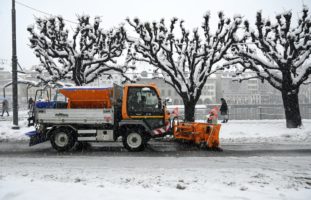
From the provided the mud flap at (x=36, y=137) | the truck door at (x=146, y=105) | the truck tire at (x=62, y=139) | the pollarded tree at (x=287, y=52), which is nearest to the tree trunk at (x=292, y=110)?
the pollarded tree at (x=287, y=52)

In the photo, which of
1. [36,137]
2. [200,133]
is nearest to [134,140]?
[200,133]

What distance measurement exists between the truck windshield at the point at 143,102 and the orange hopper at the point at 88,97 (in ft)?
2.46

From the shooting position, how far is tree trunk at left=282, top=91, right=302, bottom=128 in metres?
16.4

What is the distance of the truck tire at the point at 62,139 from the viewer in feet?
33.6

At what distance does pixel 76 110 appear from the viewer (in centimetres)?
1002

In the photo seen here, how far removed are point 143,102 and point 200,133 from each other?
2425 mm

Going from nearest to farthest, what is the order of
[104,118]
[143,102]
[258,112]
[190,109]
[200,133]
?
[104,118]
[143,102]
[200,133]
[190,109]
[258,112]

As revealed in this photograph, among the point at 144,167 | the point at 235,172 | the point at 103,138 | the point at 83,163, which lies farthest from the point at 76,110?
the point at 235,172

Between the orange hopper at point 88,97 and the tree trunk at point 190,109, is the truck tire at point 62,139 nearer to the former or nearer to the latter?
the orange hopper at point 88,97

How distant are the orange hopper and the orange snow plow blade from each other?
8.71ft

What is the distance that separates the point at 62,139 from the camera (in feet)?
33.8

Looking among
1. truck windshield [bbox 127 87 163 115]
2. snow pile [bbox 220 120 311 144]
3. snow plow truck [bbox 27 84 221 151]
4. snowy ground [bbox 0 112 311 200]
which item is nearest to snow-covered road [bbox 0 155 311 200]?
snowy ground [bbox 0 112 311 200]

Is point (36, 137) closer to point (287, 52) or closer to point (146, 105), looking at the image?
point (146, 105)

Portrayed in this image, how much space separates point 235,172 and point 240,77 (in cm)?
1403
